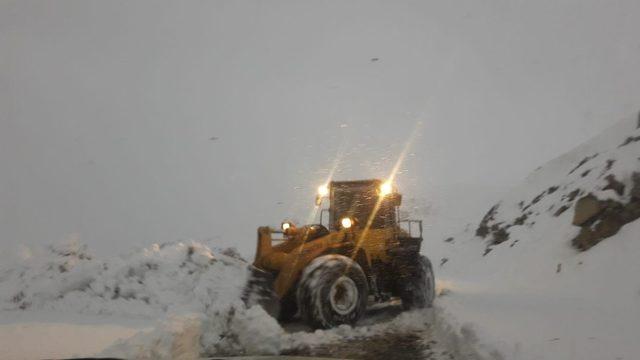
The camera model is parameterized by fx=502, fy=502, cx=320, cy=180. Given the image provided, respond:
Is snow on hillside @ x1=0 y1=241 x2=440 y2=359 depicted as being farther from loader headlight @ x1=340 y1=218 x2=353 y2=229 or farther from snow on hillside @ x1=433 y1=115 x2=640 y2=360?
snow on hillside @ x1=433 y1=115 x2=640 y2=360

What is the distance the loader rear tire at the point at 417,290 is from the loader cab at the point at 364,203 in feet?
3.07

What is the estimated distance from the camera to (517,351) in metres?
4.19

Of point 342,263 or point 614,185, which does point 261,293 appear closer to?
point 342,263

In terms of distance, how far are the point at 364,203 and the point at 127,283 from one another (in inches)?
175

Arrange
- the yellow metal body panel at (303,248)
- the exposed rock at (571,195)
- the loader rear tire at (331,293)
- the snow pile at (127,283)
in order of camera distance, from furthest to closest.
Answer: the exposed rock at (571,195) < the yellow metal body panel at (303,248) < the loader rear tire at (331,293) < the snow pile at (127,283)

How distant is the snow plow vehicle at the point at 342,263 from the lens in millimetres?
6629

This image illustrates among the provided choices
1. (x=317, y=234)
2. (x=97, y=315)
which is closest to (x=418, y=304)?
(x=317, y=234)

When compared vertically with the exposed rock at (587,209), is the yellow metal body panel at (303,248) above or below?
below

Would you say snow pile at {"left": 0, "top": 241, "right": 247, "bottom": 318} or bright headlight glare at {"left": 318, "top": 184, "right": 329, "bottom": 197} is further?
bright headlight glare at {"left": 318, "top": 184, "right": 329, "bottom": 197}

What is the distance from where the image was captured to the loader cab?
8.84 meters

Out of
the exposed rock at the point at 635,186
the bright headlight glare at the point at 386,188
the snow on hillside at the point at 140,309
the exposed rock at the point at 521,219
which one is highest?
the exposed rock at the point at 521,219

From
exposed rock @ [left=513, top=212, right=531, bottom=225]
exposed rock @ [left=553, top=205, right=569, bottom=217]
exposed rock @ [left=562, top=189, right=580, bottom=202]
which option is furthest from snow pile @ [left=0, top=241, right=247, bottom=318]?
exposed rock @ [left=513, top=212, right=531, bottom=225]

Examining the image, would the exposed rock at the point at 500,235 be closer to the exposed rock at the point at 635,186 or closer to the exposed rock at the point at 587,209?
the exposed rock at the point at 587,209

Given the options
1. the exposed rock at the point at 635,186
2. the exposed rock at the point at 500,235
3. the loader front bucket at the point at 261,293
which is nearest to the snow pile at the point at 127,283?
the loader front bucket at the point at 261,293
